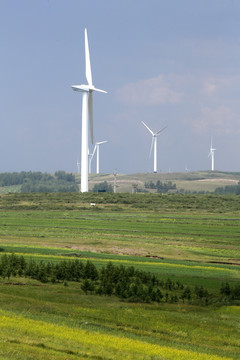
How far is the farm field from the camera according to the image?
26.6m

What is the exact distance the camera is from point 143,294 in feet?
139

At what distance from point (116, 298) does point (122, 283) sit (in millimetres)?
3545

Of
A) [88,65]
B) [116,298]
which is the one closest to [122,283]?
[116,298]

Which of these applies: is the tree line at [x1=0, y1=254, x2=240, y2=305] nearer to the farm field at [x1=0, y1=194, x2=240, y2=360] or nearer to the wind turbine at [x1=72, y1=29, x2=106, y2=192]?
the farm field at [x1=0, y1=194, x2=240, y2=360]

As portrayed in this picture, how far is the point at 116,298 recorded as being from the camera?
41781 mm

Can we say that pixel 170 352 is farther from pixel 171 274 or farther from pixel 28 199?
pixel 28 199

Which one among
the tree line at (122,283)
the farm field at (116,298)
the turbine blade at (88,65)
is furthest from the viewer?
the turbine blade at (88,65)

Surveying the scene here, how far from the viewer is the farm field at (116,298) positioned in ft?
87.2

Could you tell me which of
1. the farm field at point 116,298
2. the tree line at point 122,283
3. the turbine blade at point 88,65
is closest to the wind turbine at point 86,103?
the turbine blade at point 88,65

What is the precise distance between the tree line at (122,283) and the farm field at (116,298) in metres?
0.98

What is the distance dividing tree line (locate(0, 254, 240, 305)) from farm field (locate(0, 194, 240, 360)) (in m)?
0.98

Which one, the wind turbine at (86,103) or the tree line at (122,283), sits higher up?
the wind turbine at (86,103)

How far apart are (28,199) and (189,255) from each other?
102 meters

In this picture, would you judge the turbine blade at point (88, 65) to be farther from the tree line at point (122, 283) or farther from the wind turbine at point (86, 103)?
the tree line at point (122, 283)
